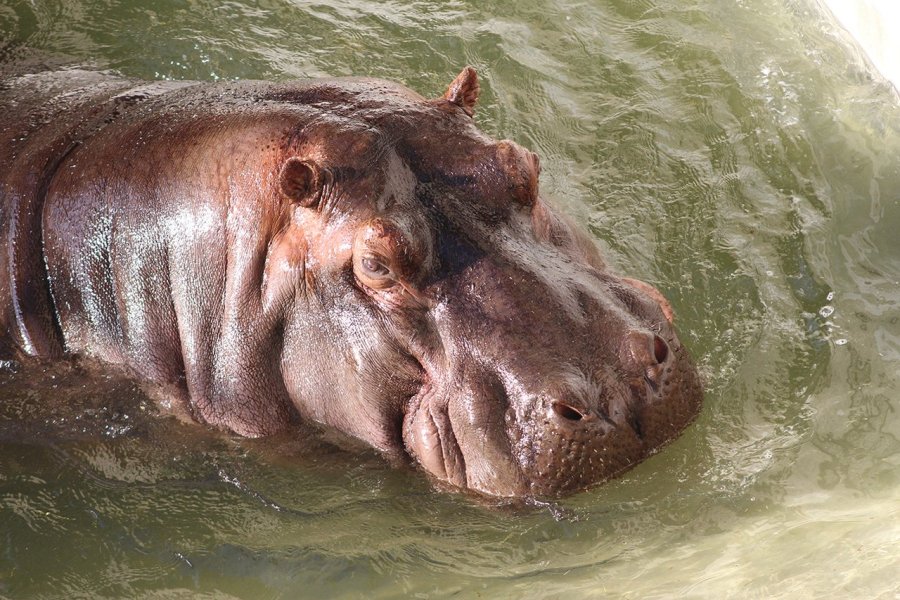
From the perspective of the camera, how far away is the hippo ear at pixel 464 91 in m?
4.36

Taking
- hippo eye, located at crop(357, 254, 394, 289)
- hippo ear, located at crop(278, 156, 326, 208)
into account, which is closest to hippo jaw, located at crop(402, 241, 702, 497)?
hippo eye, located at crop(357, 254, 394, 289)

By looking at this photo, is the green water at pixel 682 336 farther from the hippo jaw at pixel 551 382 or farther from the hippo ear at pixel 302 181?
the hippo ear at pixel 302 181

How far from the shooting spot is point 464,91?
4.38m

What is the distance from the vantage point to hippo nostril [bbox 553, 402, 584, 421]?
143 inches

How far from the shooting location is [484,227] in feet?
12.8

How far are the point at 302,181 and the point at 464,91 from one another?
86cm

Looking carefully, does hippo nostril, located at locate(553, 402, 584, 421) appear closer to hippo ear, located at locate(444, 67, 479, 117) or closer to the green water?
the green water

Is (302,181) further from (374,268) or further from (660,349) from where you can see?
(660,349)

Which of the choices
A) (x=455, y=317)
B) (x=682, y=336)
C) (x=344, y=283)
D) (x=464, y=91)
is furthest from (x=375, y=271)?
(x=682, y=336)

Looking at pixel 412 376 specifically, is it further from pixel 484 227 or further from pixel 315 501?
pixel 315 501

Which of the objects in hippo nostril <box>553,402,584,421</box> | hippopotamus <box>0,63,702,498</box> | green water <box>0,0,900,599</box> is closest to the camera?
hippo nostril <box>553,402,584,421</box>

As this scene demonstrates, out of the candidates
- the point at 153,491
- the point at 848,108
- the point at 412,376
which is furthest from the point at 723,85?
the point at 153,491

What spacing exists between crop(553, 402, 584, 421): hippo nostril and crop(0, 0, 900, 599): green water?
63 centimetres

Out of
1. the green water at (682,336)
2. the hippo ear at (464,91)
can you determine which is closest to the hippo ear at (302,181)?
the hippo ear at (464,91)
